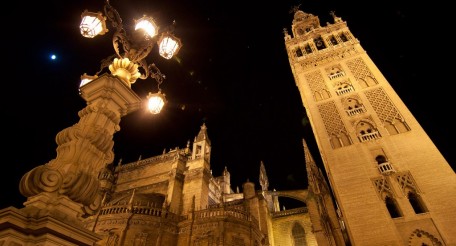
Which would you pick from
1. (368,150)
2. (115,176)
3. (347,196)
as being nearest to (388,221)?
(347,196)

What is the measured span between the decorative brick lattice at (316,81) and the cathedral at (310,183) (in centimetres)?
11

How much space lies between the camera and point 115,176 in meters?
31.0

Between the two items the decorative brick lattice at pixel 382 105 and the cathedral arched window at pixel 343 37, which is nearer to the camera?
the decorative brick lattice at pixel 382 105

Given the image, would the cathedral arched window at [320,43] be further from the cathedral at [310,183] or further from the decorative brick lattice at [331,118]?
the decorative brick lattice at [331,118]

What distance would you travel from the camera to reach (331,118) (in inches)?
743

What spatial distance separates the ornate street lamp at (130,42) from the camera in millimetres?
6836

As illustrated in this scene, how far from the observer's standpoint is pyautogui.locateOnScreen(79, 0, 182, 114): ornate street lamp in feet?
22.4

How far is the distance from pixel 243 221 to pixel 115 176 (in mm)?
18111

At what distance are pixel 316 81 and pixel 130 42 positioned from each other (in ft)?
59.5

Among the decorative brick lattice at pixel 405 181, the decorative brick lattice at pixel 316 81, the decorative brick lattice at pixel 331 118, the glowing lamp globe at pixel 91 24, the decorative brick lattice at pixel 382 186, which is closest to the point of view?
the glowing lamp globe at pixel 91 24

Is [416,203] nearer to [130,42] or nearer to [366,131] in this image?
[366,131]

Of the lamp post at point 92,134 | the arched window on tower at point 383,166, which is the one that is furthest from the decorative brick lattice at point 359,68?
the lamp post at point 92,134

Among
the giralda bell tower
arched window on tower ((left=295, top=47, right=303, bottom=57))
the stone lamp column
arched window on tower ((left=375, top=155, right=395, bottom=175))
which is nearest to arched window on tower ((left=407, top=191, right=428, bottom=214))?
the giralda bell tower

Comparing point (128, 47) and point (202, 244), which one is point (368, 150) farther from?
point (128, 47)
